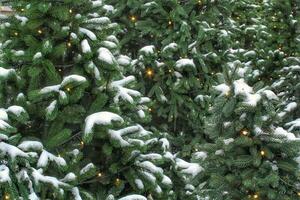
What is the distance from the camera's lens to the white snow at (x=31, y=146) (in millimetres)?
4746

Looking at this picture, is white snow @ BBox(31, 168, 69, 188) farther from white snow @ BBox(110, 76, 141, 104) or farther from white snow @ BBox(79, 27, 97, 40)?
white snow @ BBox(79, 27, 97, 40)

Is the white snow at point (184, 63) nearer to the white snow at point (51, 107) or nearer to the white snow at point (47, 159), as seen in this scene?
the white snow at point (51, 107)

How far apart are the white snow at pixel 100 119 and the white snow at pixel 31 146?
1.63 feet

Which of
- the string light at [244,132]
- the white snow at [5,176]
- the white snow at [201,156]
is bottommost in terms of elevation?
the white snow at [201,156]

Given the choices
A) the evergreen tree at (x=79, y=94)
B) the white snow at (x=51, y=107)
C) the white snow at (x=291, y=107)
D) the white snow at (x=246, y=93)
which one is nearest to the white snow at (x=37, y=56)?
the evergreen tree at (x=79, y=94)

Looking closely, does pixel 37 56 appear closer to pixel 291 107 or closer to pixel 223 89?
pixel 223 89

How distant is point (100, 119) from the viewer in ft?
16.6

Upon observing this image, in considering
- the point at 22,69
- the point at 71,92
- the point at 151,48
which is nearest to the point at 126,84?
the point at 71,92

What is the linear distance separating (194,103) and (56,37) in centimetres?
405

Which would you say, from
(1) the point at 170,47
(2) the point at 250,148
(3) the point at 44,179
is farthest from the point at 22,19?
(1) the point at 170,47

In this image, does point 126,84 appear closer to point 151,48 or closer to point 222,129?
point 222,129

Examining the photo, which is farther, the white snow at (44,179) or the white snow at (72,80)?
the white snow at (72,80)

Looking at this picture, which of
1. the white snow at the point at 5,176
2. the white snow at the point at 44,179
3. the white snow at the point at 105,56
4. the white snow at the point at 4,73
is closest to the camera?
the white snow at the point at 5,176

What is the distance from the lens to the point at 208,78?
889 centimetres
